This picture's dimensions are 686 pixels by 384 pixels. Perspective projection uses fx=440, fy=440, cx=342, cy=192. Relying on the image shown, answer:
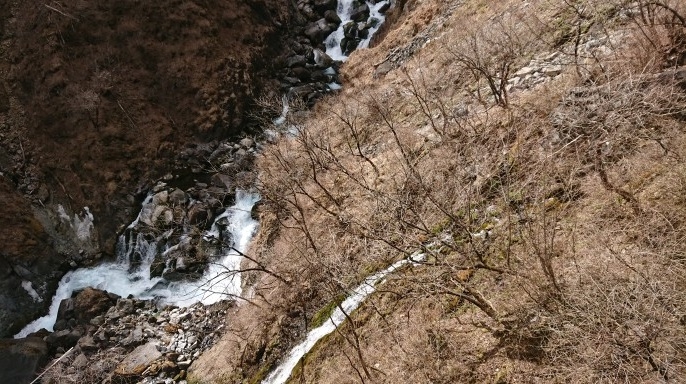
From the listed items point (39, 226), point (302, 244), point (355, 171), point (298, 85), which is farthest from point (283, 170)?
point (39, 226)

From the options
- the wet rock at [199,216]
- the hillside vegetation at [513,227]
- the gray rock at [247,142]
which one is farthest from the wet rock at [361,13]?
the wet rock at [199,216]

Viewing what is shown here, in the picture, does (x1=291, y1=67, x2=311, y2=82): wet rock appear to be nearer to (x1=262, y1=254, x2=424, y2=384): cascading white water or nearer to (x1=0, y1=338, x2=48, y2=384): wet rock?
(x1=262, y1=254, x2=424, y2=384): cascading white water

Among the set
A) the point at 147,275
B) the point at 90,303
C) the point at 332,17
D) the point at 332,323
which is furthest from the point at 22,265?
the point at 332,17

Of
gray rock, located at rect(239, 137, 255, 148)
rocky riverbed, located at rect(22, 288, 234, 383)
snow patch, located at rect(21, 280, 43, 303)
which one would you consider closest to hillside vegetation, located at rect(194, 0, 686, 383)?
rocky riverbed, located at rect(22, 288, 234, 383)

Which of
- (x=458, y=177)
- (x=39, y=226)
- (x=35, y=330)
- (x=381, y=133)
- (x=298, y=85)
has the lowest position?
(x=458, y=177)

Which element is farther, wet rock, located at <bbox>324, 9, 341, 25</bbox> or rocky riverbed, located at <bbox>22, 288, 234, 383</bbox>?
wet rock, located at <bbox>324, 9, 341, 25</bbox>

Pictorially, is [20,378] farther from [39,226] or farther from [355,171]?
[355,171]

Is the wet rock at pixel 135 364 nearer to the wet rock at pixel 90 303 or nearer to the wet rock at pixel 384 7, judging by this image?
the wet rock at pixel 90 303
